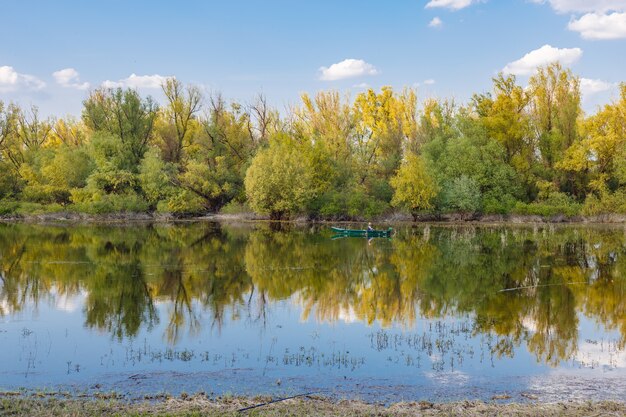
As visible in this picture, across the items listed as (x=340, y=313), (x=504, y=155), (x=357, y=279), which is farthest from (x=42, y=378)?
(x=504, y=155)

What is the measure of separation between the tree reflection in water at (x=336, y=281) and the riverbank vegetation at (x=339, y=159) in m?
20.7

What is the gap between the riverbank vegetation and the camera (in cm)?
6144

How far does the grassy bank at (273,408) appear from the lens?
8.96 m

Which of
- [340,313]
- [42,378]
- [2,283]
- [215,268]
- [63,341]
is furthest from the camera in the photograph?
[215,268]

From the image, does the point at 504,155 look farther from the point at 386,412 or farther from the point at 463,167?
the point at 386,412

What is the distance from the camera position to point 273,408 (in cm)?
939

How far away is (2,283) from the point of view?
22.7 m

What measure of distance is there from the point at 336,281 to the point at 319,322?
6.85 m

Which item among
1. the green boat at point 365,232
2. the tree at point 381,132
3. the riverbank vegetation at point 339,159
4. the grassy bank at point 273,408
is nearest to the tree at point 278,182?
the riverbank vegetation at point 339,159

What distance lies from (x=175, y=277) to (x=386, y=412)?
16.8 m

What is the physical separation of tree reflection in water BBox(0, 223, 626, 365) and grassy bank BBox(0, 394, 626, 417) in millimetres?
4029

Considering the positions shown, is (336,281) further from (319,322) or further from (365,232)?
(365,232)

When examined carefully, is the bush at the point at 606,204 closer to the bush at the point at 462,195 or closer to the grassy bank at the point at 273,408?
the bush at the point at 462,195

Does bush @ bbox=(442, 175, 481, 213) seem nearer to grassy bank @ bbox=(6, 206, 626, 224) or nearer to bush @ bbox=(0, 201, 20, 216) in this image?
grassy bank @ bbox=(6, 206, 626, 224)
